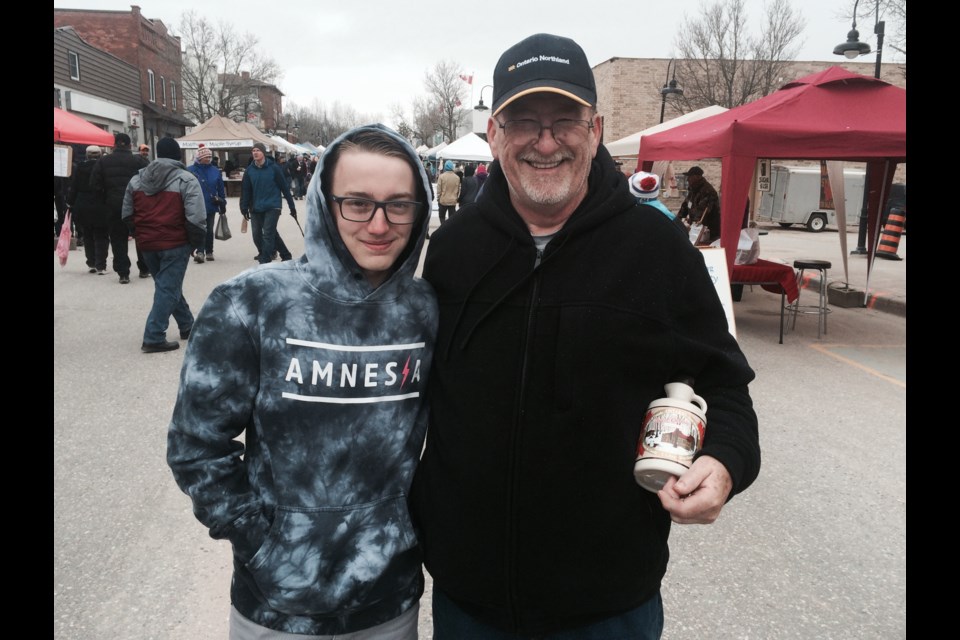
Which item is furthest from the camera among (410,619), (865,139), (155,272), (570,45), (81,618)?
Answer: (865,139)

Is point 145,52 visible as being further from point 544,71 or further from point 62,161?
point 544,71

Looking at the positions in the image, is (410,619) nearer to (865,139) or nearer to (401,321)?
(401,321)

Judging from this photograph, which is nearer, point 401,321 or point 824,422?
point 401,321

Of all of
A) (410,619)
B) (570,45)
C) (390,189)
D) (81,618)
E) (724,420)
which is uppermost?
(570,45)

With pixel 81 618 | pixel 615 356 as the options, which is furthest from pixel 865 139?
pixel 81 618

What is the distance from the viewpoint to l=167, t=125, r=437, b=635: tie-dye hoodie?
150 centimetres

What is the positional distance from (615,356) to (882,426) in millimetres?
4913

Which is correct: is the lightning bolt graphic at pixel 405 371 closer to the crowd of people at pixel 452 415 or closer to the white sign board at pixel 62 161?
the crowd of people at pixel 452 415

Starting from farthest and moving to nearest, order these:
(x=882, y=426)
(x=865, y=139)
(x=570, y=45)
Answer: (x=865, y=139) → (x=882, y=426) → (x=570, y=45)

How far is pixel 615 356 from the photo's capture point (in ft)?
5.09

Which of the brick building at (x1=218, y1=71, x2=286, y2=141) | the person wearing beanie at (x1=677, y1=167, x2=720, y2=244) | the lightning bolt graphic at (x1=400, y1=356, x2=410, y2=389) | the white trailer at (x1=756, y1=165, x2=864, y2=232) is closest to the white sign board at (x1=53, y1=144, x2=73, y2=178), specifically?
the person wearing beanie at (x1=677, y1=167, x2=720, y2=244)

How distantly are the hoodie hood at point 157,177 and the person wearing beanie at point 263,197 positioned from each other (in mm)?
3548
